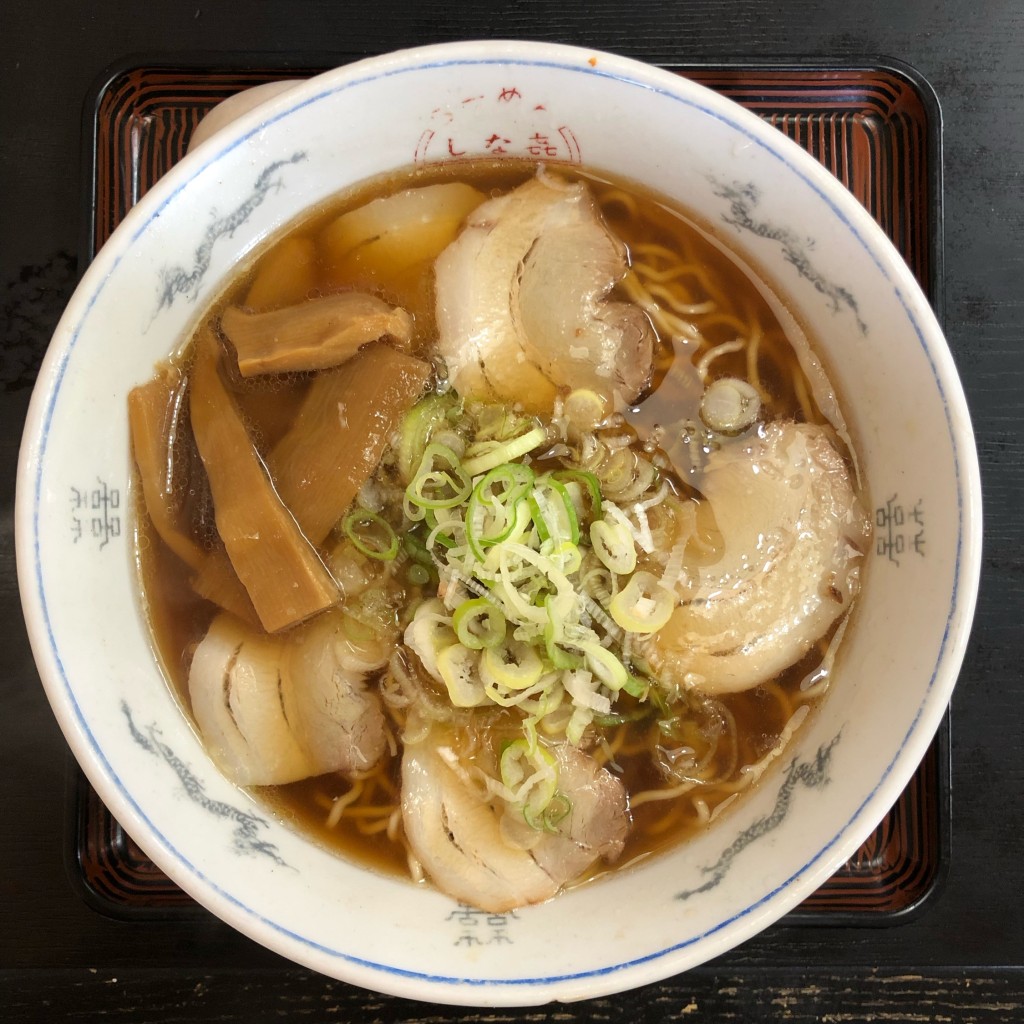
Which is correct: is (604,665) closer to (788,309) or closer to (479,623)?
(479,623)

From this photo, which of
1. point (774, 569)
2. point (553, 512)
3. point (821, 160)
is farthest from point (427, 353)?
point (821, 160)

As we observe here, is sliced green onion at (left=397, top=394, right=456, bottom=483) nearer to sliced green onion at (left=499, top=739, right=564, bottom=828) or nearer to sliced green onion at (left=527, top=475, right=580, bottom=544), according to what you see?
sliced green onion at (left=527, top=475, right=580, bottom=544)

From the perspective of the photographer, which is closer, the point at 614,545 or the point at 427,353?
the point at 614,545

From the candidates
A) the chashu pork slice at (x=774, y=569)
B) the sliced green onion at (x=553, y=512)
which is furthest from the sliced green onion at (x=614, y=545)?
the chashu pork slice at (x=774, y=569)

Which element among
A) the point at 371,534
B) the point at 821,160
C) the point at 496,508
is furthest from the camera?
the point at 821,160

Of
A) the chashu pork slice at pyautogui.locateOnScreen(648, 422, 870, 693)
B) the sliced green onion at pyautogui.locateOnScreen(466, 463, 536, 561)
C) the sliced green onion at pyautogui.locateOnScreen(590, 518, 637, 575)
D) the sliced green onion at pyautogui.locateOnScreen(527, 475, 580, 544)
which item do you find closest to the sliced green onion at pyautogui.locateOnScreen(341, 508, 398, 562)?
the sliced green onion at pyautogui.locateOnScreen(466, 463, 536, 561)
